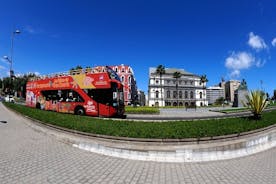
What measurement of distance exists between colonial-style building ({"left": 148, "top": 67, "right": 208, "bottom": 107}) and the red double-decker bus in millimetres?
65027

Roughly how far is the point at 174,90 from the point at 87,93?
237ft

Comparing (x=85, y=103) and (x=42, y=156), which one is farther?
(x=85, y=103)

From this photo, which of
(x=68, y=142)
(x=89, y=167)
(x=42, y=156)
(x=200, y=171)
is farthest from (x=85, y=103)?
(x=200, y=171)

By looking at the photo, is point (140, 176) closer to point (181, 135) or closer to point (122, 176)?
point (122, 176)

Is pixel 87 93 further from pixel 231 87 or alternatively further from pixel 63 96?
pixel 231 87

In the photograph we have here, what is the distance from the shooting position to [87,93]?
17.6 metres

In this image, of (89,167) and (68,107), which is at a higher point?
(68,107)

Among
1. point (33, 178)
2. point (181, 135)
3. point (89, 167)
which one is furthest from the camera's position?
point (181, 135)

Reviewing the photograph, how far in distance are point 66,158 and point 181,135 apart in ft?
14.9

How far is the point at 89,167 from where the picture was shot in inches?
226

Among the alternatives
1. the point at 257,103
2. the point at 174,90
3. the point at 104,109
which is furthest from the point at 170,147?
the point at 174,90

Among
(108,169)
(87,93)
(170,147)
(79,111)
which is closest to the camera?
(108,169)

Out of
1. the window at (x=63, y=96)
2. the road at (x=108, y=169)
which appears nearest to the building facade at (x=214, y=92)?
A: the window at (x=63, y=96)

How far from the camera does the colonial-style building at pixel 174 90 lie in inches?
3324
